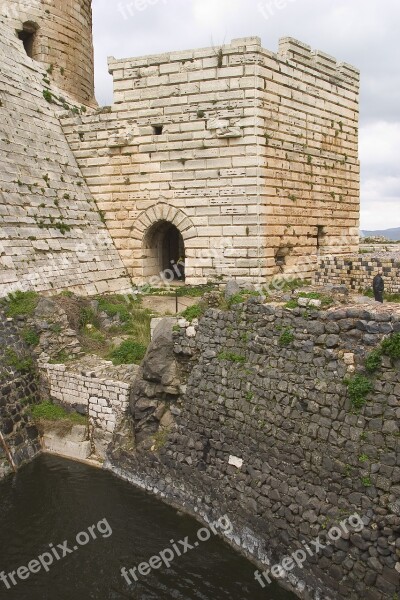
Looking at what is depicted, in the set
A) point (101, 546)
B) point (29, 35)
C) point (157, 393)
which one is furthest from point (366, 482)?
point (29, 35)

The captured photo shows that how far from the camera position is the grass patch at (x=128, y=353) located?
11930 mm

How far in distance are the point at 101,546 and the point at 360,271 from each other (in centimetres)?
978

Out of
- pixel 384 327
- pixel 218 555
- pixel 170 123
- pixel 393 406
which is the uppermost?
pixel 170 123

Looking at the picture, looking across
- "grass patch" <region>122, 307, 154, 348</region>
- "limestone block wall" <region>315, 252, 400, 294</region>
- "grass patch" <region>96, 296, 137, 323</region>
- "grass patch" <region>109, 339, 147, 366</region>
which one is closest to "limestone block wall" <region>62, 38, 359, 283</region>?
"limestone block wall" <region>315, 252, 400, 294</region>

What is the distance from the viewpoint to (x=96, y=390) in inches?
437

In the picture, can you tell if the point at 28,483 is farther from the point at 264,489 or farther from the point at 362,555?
the point at 362,555

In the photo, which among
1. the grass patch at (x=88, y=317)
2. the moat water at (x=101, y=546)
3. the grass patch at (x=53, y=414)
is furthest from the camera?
the grass patch at (x=88, y=317)

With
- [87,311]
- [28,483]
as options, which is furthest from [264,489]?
[87,311]

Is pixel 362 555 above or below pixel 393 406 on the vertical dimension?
below

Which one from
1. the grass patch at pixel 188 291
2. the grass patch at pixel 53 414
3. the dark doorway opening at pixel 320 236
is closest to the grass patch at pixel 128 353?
the grass patch at pixel 53 414

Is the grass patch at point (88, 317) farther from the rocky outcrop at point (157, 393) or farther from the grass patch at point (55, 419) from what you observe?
the rocky outcrop at point (157, 393)

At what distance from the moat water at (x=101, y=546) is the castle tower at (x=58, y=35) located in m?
15.0

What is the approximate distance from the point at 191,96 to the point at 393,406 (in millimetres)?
11551

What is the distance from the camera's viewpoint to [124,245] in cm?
1697
